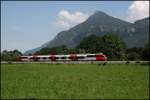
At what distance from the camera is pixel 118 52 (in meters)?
110

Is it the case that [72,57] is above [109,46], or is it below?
below

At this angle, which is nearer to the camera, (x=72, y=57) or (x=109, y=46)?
(x=72, y=57)

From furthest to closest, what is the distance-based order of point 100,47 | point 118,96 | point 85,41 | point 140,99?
1. point 85,41
2. point 100,47
3. point 118,96
4. point 140,99

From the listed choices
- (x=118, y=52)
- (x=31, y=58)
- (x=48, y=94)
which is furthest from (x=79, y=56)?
(x=48, y=94)

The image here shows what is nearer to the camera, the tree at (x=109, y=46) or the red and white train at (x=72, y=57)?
the red and white train at (x=72, y=57)

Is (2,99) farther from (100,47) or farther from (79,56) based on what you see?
(100,47)

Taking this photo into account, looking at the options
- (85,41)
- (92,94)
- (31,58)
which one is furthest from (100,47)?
(92,94)

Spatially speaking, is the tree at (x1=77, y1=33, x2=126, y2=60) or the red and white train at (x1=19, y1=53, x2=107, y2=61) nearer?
the red and white train at (x1=19, y1=53, x2=107, y2=61)

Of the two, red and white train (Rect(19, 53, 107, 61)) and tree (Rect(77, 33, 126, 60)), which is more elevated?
tree (Rect(77, 33, 126, 60))

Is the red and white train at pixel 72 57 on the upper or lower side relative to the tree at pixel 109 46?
lower

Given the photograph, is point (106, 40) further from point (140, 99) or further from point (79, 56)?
point (140, 99)

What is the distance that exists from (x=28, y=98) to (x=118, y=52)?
98681 mm

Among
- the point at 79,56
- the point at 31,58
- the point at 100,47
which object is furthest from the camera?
the point at 100,47

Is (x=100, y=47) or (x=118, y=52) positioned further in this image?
(x=100, y=47)
